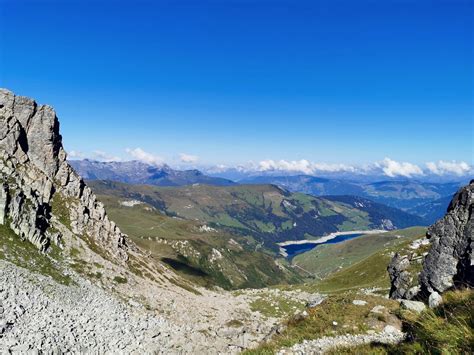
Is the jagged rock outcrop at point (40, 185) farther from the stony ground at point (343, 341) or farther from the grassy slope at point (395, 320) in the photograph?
the stony ground at point (343, 341)

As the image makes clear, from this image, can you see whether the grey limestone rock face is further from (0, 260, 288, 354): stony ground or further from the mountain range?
(0, 260, 288, 354): stony ground

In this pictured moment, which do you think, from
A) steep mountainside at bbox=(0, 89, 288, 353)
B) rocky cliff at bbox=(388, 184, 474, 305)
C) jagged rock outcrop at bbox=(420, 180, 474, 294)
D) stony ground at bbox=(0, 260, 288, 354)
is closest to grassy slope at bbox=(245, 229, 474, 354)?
rocky cliff at bbox=(388, 184, 474, 305)

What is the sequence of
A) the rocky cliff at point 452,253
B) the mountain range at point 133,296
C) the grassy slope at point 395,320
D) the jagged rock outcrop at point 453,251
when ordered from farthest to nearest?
1. the jagged rock outcrop at point 453,251
2. the rocky cliff at point 452,253
3. the mountain range at point 133,296
4. the grassy slope at point 395,320

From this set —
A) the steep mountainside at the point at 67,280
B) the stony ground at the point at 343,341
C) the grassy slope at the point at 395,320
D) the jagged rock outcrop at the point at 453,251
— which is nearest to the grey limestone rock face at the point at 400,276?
the jagged rock outcrop at the point at 453,251

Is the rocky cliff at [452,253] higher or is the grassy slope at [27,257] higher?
the rocky cliff at [452,253]

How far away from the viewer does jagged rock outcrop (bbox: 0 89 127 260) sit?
234 feet

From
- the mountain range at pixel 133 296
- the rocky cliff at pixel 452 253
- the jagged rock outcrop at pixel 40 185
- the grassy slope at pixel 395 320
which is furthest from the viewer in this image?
the jagged rock outcrop at pixel 40 185

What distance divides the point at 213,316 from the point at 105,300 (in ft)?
98.0

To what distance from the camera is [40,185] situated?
3784 inches

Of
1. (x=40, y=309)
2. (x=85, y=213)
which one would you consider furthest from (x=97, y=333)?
(x=85, y=213)

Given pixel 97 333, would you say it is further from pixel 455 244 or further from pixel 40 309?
pixel 455 244

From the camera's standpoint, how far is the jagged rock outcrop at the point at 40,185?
71.4 m

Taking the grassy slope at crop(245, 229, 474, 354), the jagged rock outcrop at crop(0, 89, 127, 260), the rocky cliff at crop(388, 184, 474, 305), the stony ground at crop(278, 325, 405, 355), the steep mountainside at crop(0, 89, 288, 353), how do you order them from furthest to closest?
the jagged rock outcrop at crop(0, 89, 127, 260), the steep mountainside at crop(0, 89, 288, 353), the rocky cliff at crop(388, 184, 474, 305), the stony ground at crop(278, 325, 405, 355), the grassy slope at crop(245, 229, 474, 354)

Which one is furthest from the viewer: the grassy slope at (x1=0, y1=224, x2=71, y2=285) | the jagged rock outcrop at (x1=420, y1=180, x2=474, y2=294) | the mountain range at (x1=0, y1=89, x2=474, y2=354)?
the grassy slope at (x1=0, y1=224, x2=71, y2=285)
